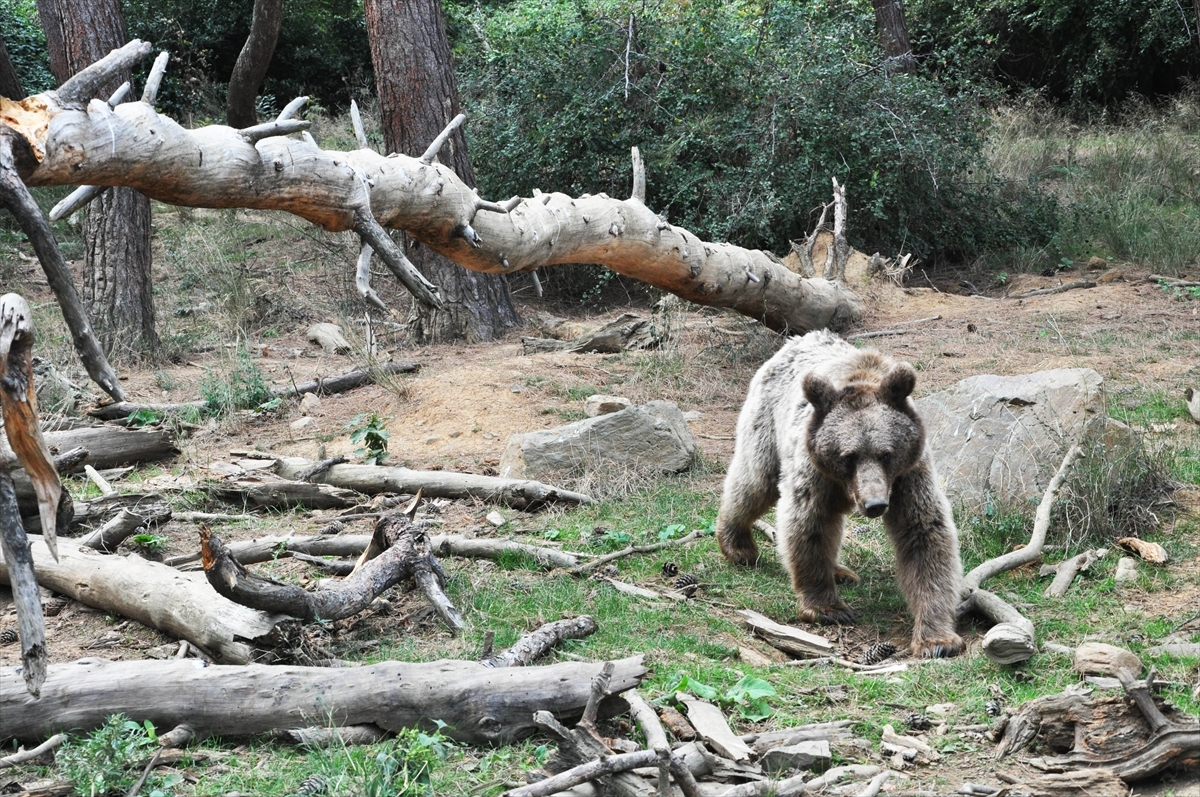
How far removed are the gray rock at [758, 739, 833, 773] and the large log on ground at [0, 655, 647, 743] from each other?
54 centimetres

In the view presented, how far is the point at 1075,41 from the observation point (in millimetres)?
21078

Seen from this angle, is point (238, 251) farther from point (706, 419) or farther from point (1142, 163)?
point (1142, 163)

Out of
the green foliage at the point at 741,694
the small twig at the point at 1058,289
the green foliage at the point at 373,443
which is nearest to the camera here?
the green foliage at the point at 741,694

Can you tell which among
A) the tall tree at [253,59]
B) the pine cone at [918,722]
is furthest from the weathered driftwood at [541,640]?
the tall tree at [253,59]

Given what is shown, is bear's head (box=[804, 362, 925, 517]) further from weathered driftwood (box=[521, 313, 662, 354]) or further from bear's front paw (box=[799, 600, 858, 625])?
weathered driftwood (box=[521, 313, 662, 354])

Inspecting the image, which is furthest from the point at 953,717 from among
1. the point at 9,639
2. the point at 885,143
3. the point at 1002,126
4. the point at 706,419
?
the point at 1002,126

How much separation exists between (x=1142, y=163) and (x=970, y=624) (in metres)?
13.4

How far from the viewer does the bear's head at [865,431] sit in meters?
5.05

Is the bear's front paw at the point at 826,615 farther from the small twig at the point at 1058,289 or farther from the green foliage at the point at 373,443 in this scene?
the small twig at the point at 1058,289

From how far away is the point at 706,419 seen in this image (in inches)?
365

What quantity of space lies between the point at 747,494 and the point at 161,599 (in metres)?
3.25

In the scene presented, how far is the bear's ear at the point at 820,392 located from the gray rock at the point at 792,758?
197 centimetres

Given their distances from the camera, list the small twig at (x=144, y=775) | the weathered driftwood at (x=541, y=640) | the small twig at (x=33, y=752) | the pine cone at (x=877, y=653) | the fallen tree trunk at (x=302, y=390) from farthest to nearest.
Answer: the fallen tree trunk at (x=302, y=390), the pine cone at (x=877, y=653), the weathered driftwood at (x=541, y=640), the small twig at (x=33, y=752), the small twig at (x=144, y=775)

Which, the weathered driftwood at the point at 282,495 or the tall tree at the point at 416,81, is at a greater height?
the tall tree at the point at 416,81
